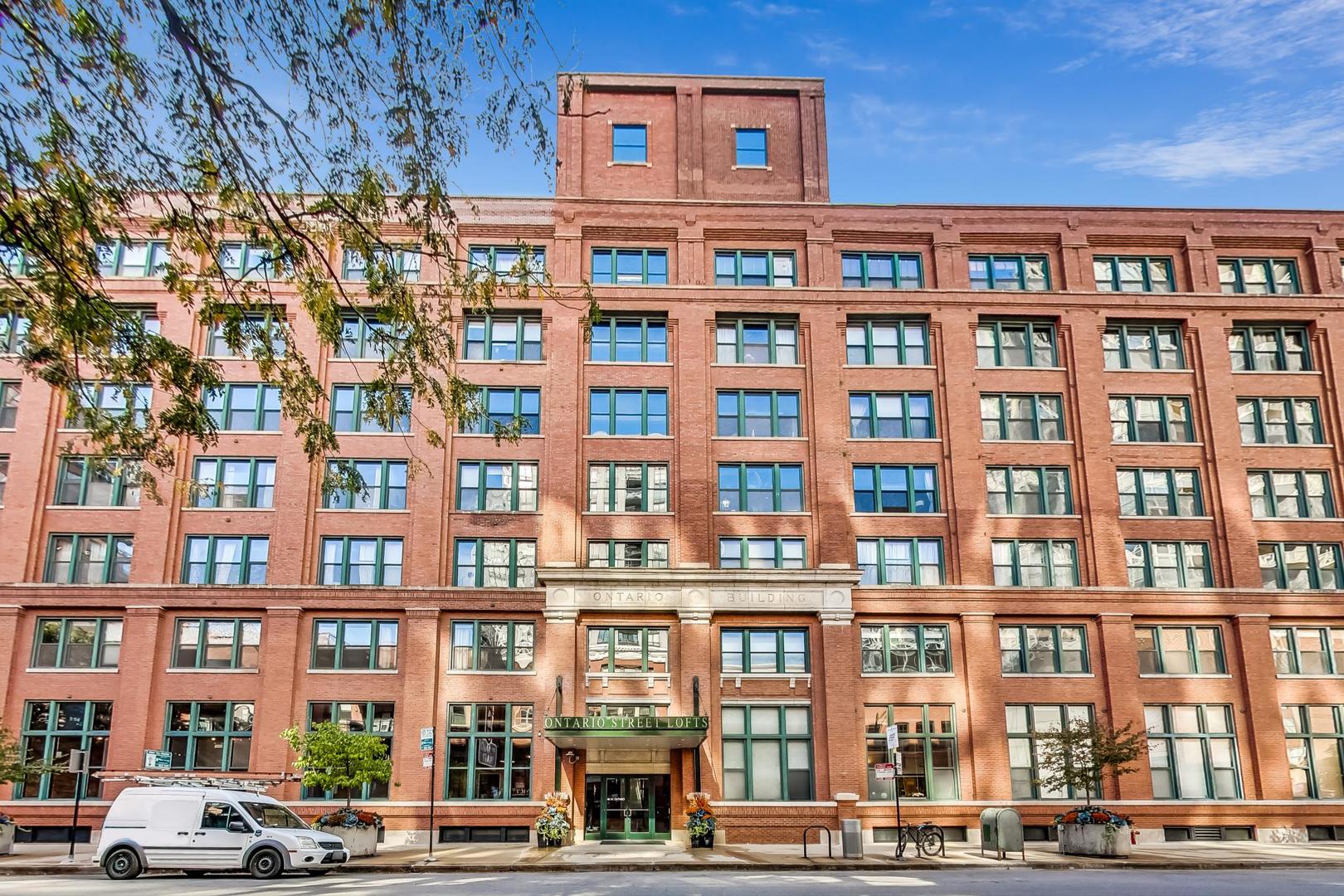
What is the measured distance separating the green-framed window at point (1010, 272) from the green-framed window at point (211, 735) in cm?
3202

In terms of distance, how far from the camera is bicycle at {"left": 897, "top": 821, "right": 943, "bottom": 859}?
1212 inches

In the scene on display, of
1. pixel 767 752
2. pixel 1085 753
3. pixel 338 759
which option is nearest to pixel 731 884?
pixel 767 752

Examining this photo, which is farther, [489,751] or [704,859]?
[489,751]

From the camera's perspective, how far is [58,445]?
3938cm

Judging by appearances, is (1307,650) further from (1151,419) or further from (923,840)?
(923,840)

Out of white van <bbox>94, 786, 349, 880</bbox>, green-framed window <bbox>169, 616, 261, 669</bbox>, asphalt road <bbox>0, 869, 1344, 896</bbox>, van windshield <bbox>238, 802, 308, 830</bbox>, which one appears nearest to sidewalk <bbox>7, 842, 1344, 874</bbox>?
asphalt road <bbox>0, 869, 1344, 896</bbox>

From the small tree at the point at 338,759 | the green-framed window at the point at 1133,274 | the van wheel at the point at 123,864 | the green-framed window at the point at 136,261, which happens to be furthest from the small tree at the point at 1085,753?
the green-framed window at the point at 136,261

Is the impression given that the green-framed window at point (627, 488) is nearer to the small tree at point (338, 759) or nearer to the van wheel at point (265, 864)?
the small tree at point (338, 759)

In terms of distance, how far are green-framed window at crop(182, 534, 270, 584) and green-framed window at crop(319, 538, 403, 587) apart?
2.18 metres

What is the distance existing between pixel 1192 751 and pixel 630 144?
3177cm

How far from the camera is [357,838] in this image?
30.3 metres

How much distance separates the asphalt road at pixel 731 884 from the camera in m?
21.1

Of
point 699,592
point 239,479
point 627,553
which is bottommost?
point 699,592

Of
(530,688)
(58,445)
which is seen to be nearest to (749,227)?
(530,688)
